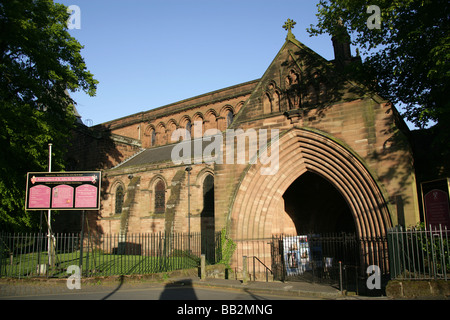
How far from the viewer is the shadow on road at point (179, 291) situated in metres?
10.8

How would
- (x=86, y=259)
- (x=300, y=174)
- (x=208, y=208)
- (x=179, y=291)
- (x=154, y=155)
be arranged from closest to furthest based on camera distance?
(x=179, y=291) → (x=86, y=259) → (x=300, y=174) → (x=208, y=208) → (x=154, y=155)

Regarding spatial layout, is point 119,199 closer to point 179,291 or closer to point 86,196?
point 86,196

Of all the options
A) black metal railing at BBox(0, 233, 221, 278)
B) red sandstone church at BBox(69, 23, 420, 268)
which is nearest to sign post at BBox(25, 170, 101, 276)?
black metal railing at BBox(0, 233, 221, 278)

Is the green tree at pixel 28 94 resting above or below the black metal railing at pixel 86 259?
above

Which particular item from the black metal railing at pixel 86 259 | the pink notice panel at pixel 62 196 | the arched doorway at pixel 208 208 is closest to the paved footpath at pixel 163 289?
the black metal railing at pixel 86 259

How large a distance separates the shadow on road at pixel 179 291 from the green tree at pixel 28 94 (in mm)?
8797

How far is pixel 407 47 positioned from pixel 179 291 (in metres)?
11.9

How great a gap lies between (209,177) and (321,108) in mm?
12193

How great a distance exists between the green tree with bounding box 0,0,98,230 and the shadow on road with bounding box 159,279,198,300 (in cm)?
880

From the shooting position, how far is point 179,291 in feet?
39.7

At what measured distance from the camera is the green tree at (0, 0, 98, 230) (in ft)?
54.8

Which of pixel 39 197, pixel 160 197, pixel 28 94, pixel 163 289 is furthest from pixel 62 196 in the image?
pixel 160 197

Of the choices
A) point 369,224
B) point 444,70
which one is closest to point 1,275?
point 369,224

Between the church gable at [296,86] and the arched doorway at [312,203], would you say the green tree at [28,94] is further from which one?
the arched doorway at [312,203]
